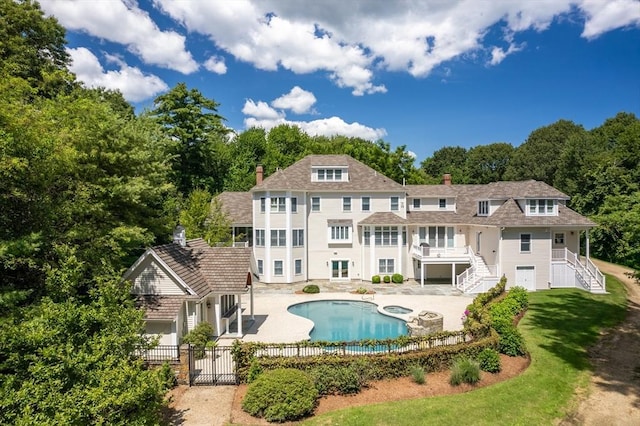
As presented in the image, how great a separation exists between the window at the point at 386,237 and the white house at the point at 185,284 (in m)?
16.4

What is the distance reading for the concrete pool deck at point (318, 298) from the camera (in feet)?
67.5

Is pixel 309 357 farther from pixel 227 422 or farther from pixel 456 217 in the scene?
pixel 456 217

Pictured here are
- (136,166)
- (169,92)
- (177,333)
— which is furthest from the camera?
(169,92)

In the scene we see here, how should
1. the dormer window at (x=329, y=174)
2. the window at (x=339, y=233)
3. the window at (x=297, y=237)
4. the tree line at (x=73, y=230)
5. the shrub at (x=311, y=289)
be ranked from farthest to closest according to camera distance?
the dormer window at (x=329, y=174), the window at (x=339, y=233), the window at (x=297, y=237), the shrub at (x=311, y=289), the tree line at (x=73, y=230)

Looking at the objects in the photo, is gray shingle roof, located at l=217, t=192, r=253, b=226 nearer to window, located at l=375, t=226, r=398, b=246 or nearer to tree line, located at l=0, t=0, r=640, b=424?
tree line, located at l=0, t=0, r=640, b=424

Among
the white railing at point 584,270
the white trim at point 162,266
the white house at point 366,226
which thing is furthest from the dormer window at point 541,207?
the white trim at point 162,266

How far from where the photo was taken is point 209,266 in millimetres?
20234

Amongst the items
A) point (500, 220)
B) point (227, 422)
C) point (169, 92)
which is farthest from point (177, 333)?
point (169, 92)

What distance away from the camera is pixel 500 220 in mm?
29828

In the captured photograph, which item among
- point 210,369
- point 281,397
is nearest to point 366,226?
point 210,369

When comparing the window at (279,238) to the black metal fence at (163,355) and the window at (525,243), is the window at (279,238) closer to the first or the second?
the black metal fence at (163,355)

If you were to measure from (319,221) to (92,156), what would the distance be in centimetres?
2180

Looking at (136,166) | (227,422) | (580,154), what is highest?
(580,154)

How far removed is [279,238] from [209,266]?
14.0 m
